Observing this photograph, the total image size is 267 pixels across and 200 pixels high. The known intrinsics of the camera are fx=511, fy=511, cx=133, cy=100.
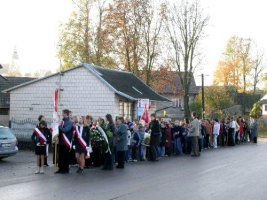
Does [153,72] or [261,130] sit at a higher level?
[153,72]

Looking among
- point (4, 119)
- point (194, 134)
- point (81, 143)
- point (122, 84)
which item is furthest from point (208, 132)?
point (4, 119)

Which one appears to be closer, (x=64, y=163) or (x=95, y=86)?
(x=64, y=163)

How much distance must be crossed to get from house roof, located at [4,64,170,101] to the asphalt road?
12.5 metres

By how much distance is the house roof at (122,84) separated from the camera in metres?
31.9

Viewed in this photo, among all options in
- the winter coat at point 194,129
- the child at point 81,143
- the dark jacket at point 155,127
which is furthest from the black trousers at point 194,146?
the child at point 81,143

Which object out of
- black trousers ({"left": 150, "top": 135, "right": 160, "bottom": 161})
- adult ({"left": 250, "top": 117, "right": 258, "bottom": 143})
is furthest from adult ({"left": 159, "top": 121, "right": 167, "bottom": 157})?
adult ({"left": 250, "top": 117, "right": 258, "bottom": 143})

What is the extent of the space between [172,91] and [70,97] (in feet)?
142

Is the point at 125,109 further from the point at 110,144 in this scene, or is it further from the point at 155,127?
the point at 110,144

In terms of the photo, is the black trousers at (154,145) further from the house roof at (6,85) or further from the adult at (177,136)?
the house roof at (6,85)

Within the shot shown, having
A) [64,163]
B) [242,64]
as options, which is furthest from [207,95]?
[64,163]

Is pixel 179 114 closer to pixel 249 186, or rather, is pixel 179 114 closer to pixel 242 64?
pixel 242 64

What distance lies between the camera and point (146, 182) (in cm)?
1418

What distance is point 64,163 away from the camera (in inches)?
639

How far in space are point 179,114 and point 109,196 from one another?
229 feet
